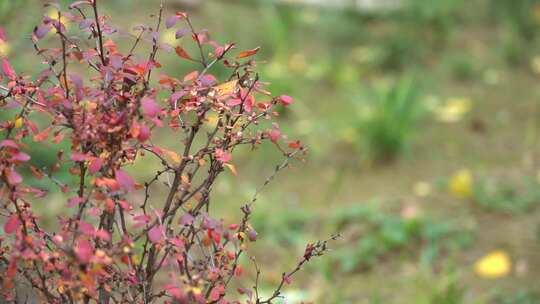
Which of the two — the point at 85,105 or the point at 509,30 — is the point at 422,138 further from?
the point at 85,105

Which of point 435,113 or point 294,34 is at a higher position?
point 294,34

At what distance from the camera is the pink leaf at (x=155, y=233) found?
4.81 feet

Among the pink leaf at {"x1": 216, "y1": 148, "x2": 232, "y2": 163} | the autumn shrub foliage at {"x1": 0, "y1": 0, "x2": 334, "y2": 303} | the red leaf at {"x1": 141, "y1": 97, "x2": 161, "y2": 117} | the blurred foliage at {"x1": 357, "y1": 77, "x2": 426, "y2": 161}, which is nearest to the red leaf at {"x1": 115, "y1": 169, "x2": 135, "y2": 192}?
the autumn shrub foliage at {"x1": 0, "y1": 0, "x2": 334, "y2": 303}

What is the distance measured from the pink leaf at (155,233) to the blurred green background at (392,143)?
121 cm

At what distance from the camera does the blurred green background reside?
11.6 feet

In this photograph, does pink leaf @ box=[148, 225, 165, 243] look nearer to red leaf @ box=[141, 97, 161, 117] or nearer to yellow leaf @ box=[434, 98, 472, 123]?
red leaf @ box=[141, 97, 161, 117]

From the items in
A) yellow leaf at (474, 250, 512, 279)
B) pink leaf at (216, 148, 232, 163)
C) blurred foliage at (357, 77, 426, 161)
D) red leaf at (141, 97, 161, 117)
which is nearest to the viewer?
red leaf at (141, 97, 161, 117)

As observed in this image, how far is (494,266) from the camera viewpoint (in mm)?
3400

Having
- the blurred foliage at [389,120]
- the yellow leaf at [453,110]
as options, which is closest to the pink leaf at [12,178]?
the blurred foliage at [389,120]

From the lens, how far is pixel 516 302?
3.13 meters

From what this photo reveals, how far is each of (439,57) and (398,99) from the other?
5.30 ft

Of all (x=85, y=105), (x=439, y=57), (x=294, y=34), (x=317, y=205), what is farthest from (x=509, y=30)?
(x=85, y=105)

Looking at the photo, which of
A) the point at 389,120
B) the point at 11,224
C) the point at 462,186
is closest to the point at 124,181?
the point at 11,224

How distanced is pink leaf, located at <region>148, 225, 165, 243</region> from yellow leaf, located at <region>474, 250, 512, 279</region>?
218 centimetres
